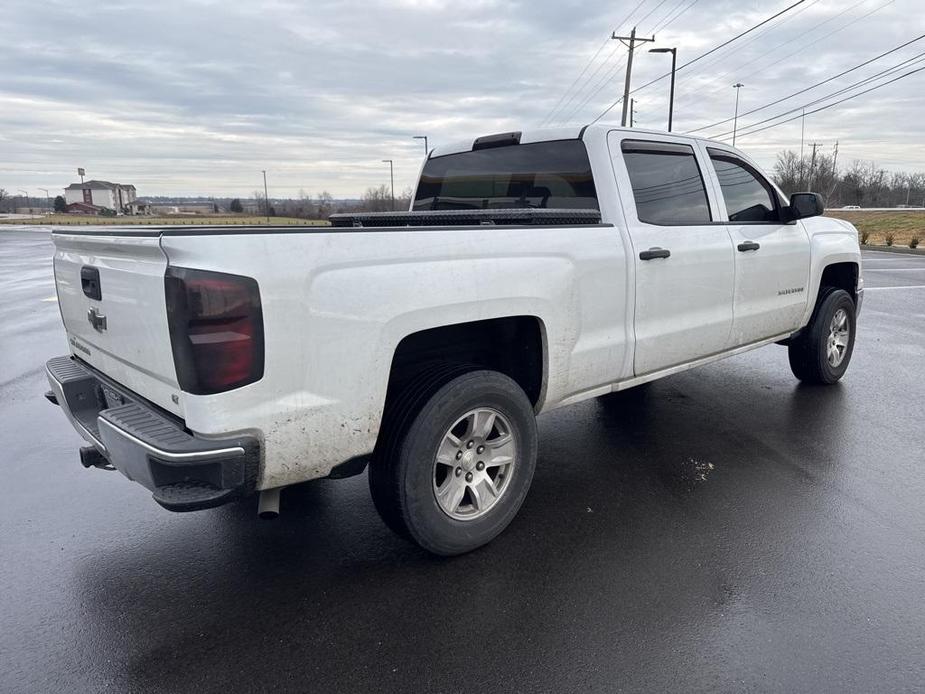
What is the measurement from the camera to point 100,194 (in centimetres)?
10775

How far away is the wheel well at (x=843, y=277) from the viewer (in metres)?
5.92

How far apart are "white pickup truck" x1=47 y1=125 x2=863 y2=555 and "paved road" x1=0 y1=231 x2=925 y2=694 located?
0.43 m

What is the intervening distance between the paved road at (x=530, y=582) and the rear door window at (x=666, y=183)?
1600 millimetres

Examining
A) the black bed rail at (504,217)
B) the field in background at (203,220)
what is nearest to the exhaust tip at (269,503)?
the field in background at (203,220)

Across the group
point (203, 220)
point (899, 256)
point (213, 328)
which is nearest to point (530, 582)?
point (213, 328)

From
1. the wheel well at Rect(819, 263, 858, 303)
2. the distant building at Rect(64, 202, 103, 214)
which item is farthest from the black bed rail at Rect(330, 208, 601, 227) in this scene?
the distant building at Rect(64, 202, 103, 214)

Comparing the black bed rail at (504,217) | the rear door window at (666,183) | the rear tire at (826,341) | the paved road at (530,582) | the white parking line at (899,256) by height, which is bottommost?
the white parking line at (899,256)

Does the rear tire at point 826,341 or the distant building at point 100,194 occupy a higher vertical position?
the distant building at point 100,194

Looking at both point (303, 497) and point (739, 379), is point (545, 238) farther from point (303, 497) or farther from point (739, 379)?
point (739, 379)

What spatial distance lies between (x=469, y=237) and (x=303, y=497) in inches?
75.5

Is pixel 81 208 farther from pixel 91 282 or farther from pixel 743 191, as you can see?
pixel 743 191

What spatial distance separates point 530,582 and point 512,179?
8.70 feet

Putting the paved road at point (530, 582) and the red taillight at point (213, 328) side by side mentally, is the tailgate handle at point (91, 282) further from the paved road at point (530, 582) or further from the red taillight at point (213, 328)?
the paved road at point (530, 582)

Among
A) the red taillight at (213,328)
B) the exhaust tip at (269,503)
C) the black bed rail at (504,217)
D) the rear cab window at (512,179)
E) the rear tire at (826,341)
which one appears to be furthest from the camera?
the rear tire at (826,341)
